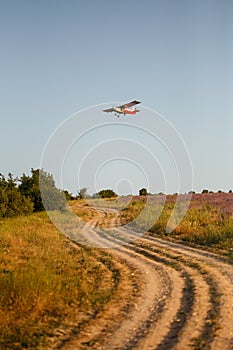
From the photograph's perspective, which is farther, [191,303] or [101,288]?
[101,288]

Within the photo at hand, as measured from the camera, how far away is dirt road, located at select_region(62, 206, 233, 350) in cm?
688

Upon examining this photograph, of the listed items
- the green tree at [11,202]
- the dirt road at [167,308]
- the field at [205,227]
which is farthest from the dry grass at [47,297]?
the green tree at [11,202]

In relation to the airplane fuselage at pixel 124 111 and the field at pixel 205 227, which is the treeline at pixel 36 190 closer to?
the field at pixel 205 227

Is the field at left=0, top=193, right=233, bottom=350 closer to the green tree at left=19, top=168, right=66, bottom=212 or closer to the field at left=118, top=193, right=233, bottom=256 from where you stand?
the field at left=118, top=193, right=233, bottom=256

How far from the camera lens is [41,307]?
856 centimetres

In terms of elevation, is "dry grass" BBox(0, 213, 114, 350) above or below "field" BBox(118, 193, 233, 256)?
below

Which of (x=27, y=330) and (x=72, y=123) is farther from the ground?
(x=72, y=123)

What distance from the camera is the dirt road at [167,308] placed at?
6.88 meters

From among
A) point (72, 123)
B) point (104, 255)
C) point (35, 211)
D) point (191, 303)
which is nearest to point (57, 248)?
point (104, 255)

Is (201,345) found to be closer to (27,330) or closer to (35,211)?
(27,330)

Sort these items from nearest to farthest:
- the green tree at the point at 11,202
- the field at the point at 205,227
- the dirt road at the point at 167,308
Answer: the dirt road at the point at 167,308
the field at the point at 205,227
the green tree at the point at 11,202

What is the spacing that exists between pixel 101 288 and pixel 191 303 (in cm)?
272

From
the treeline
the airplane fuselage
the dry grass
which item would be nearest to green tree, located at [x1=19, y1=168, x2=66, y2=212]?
the treeline

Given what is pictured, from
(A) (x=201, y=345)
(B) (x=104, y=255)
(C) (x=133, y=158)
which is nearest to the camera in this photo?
(A) (x=201, y=345)
